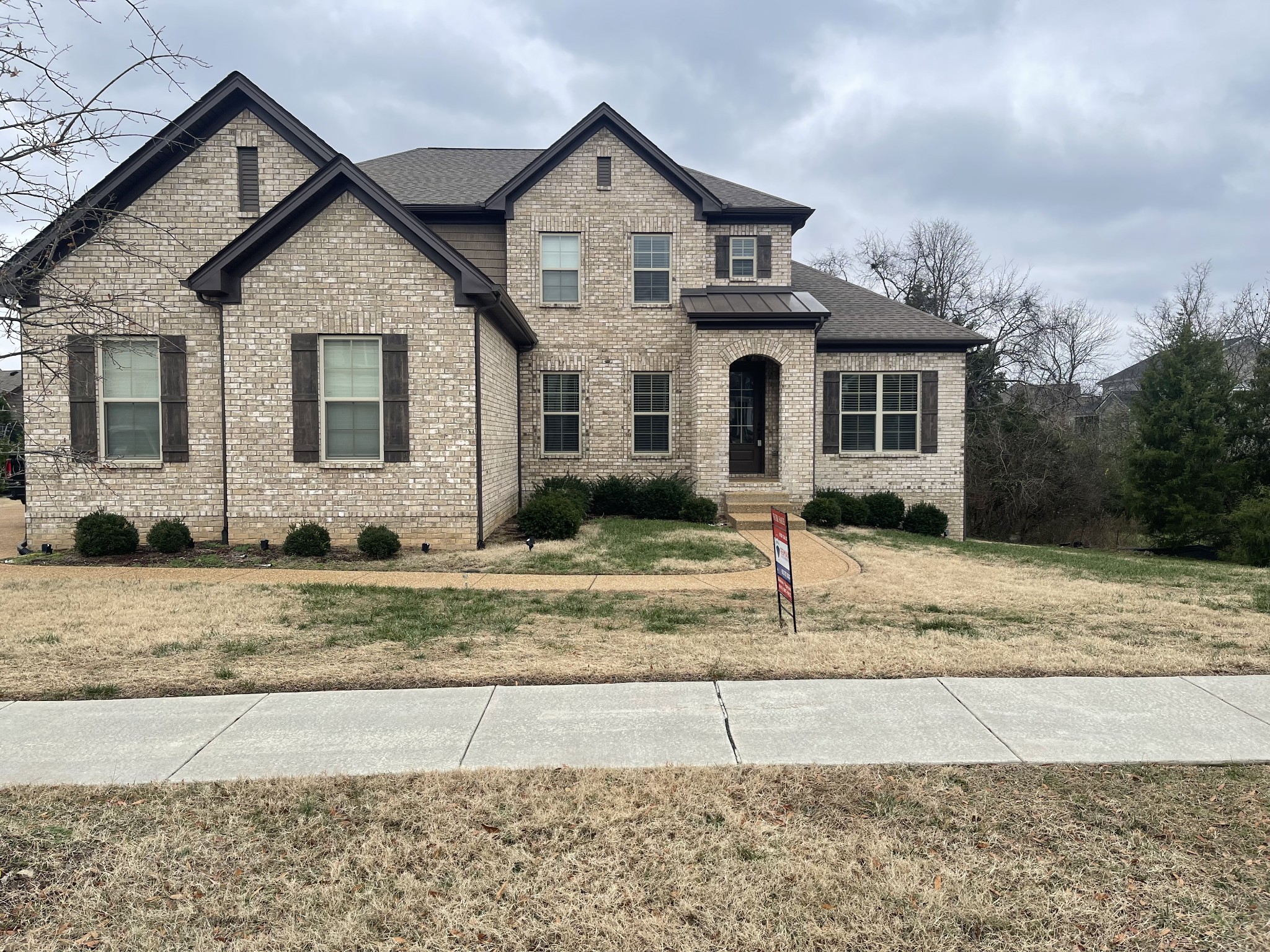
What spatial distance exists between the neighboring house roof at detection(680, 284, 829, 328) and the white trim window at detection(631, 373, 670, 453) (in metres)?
1.85

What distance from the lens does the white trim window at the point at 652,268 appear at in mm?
17562

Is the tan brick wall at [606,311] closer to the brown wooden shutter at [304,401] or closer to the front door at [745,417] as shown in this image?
the front door at [745,417]

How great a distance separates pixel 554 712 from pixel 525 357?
13.3 meters

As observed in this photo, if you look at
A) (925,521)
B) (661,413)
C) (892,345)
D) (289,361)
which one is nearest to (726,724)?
(289,361)

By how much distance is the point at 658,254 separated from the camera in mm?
17594

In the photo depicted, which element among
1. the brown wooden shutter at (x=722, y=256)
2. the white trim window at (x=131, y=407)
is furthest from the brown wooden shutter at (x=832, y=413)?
the white trim window at (x=131, y=407)

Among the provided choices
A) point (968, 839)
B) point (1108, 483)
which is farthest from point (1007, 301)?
point (968, 839)

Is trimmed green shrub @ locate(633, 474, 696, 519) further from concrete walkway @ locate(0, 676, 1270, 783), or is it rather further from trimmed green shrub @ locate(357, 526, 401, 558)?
concrete walkway @ locate(0, 676, 1270, 783)

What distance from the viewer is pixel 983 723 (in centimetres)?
482

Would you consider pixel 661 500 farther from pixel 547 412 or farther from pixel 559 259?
pixel 559 259

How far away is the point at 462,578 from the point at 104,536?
19.9 ft

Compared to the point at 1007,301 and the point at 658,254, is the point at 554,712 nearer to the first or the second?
the point at 658,254

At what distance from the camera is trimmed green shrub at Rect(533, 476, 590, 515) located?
50.0 feet

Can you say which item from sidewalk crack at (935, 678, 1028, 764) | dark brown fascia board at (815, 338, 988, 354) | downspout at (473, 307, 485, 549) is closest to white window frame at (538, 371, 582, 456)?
downspout at (473, 307, 485, 549)
